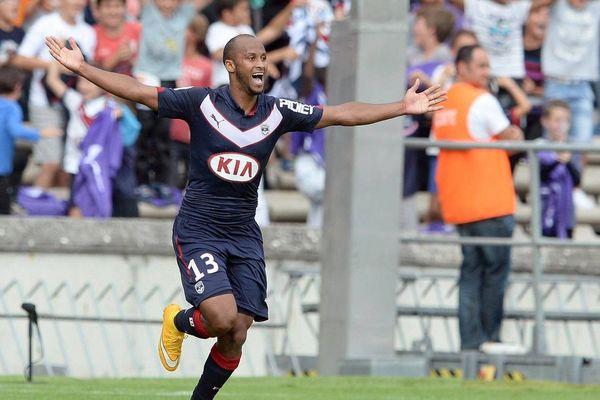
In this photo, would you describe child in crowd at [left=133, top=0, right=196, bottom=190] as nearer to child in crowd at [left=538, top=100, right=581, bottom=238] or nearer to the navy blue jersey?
child in crowd at [left=538, top=100, right=581, bottom=238]

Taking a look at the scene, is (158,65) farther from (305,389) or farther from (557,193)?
(305,389)

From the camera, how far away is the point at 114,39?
1652 cm

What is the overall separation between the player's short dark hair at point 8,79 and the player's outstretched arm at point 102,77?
5.98m

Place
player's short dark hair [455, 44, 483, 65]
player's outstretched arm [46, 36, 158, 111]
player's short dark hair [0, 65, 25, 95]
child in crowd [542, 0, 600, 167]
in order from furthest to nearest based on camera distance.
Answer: child in crowd [542, 0, 600, 167], player's short dark hair [0, 65, 25, 95], player's short dark hair [455, 44, 483, 65], player's outstretched arm [46, 36, 158, 111]

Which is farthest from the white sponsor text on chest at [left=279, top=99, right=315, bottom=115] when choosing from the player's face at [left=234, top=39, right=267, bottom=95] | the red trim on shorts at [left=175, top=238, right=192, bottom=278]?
the red trim on shorts at [left=175, top=238, right=192, bottom=278]

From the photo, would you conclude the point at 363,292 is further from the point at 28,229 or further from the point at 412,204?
the point at 28,229

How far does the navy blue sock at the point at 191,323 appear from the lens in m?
9.98

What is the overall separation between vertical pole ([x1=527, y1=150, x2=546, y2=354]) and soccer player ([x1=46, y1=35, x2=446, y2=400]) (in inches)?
137

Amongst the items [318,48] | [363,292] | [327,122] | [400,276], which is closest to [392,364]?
[363,292]

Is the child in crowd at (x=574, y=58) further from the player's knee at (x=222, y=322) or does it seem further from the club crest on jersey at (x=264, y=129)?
the player's knee at (x=222, y=322)

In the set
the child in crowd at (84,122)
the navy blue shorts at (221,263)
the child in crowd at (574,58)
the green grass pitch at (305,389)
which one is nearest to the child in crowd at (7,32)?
the child in crowd at (84,122)

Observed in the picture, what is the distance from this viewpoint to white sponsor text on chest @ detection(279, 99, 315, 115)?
10.0 meters

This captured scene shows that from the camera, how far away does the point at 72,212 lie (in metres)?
16.1

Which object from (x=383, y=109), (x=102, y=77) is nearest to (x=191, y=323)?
(x=102, y=77)
